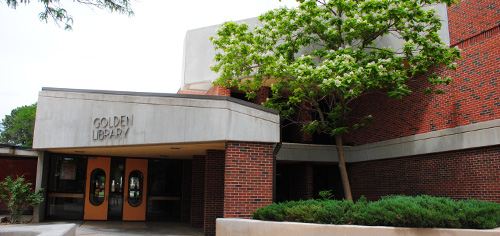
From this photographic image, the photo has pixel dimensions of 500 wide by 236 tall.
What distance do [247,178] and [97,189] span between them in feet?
27.3

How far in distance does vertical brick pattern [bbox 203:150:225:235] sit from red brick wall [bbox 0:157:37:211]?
27.1 feet

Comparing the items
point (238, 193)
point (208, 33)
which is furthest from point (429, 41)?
point (208, 33)

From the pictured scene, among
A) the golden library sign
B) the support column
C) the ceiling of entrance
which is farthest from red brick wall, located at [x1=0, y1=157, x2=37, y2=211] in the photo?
the golden library sign

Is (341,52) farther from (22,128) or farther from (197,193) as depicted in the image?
(22,128)

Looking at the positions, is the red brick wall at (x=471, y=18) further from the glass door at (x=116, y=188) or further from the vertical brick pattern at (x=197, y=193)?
the glass door at (x=116, y=188)

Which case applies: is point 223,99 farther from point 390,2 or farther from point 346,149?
point 346,149

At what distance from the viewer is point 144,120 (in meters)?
11.6

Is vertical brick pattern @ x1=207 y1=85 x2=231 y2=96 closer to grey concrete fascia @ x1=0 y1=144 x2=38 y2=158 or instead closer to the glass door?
the glass door

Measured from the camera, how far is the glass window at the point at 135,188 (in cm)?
1698

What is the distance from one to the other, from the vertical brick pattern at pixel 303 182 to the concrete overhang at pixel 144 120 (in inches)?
254

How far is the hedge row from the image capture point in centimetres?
839

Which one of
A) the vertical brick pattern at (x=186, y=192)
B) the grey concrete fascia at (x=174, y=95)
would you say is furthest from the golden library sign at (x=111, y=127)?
the vertical brick pattern at (x=186, y=192)

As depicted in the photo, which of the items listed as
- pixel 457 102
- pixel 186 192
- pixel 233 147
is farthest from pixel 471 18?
pixel 186 192

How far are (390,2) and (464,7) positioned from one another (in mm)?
3205
